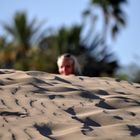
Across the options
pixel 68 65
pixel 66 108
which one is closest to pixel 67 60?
pixel 68 65

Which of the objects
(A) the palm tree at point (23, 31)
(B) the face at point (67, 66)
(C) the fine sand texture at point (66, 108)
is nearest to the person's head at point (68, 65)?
(B) the face at point (67, 66)

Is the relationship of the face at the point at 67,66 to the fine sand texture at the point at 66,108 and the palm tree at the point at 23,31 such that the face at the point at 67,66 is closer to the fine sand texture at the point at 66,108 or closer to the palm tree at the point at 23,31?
the fine sand texture at the point at 66,108

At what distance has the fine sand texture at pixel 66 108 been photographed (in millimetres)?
3785

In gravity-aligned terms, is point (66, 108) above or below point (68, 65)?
below

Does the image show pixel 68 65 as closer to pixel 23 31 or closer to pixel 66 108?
pixel 66 108

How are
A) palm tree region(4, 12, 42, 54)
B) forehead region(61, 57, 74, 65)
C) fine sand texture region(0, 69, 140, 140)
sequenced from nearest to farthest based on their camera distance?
fine sand texture region(0, 69, 140, 140), forehead region(61, 57, 74, 65), palm tree region(4, 12, 42, 54)

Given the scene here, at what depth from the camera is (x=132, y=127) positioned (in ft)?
13.1

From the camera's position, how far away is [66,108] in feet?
14.4

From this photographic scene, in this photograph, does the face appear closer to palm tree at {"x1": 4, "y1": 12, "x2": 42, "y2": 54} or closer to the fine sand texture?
the fine sand texture

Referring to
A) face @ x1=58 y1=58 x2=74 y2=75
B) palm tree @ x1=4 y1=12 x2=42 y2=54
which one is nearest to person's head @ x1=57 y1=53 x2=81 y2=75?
face @ x1=58 y1=58 x2=74 y2=75

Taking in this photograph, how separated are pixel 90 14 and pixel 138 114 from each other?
29054 mm

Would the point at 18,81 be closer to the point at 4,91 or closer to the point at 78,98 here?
the point at 4,91

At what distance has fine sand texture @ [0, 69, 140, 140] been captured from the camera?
3785mm

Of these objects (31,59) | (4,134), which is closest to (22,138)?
(4,134)
